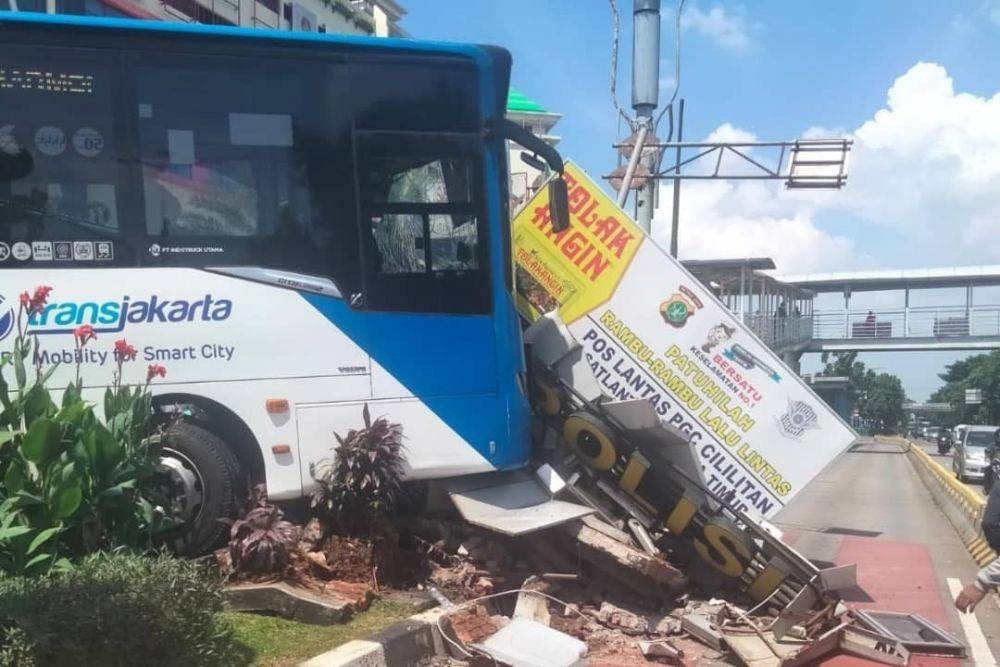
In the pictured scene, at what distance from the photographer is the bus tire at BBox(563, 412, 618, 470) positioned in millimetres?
7035

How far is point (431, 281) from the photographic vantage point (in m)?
6.40

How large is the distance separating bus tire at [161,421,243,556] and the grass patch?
3.04ft

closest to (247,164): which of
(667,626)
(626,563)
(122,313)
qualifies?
(122,313)

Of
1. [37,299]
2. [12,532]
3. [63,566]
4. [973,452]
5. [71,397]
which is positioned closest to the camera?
[12,532]

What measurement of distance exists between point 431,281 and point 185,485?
227 centimetres

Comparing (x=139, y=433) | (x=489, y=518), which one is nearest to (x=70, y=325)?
(x=139, y=433)

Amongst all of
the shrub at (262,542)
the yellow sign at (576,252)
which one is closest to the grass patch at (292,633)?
the shrub at (262,542)

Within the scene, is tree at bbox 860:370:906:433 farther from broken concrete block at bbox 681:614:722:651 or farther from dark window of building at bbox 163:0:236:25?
broken concrete block at bbox 681:614:722:651

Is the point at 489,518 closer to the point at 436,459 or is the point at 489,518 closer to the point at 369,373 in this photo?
the point at 436,459

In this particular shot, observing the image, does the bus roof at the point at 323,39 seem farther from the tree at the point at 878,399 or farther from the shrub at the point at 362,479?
the tree at the point at 878,399

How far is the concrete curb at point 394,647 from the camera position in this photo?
449 cm

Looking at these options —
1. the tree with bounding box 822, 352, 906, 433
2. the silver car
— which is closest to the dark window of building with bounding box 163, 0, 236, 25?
the silver car

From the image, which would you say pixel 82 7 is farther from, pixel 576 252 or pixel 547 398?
pixel 547 398

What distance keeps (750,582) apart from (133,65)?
6.16 m
